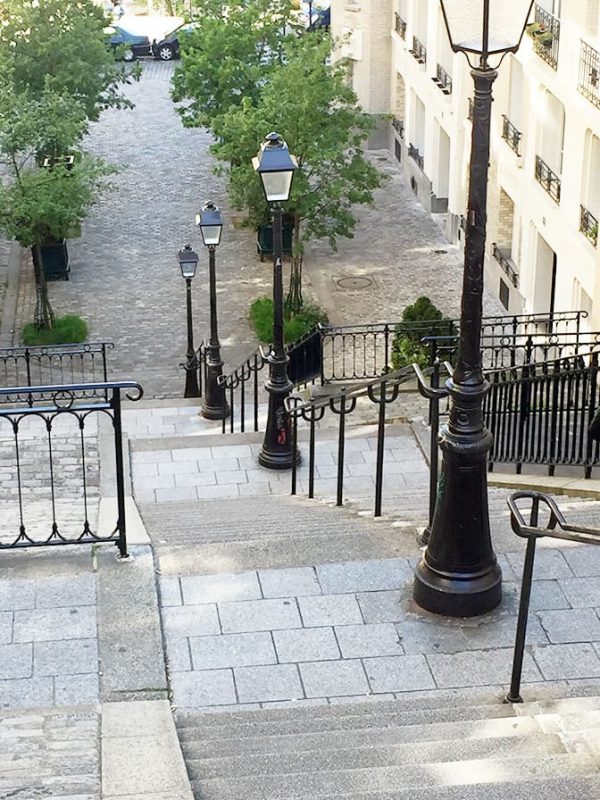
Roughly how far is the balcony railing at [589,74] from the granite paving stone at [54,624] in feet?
42.1

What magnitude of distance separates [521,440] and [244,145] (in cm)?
1200

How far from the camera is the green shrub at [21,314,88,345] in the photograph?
932 inches

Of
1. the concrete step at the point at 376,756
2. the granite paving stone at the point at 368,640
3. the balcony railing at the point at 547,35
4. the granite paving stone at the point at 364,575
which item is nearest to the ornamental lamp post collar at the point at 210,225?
the balcony railing at the point at 547,35

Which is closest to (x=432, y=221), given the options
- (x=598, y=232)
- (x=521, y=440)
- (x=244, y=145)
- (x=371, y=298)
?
(x=371, y=298)

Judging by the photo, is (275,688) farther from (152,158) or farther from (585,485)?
(152,158)

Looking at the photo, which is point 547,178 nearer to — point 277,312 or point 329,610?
point 277,312

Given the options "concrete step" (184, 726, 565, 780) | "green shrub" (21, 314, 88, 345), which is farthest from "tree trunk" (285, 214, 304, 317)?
"concrete step" (184, 726, 565, 780)

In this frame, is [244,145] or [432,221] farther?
[432,221]

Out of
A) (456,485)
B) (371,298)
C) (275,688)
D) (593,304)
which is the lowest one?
(371,298)

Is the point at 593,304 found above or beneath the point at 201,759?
beneath

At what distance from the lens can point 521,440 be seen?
13.0 metres

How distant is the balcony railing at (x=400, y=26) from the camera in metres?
31.1

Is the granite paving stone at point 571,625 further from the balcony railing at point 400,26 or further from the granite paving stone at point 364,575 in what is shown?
the balcony railing at point 400,26

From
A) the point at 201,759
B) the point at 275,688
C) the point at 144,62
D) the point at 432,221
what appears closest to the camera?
the point at 201,759
